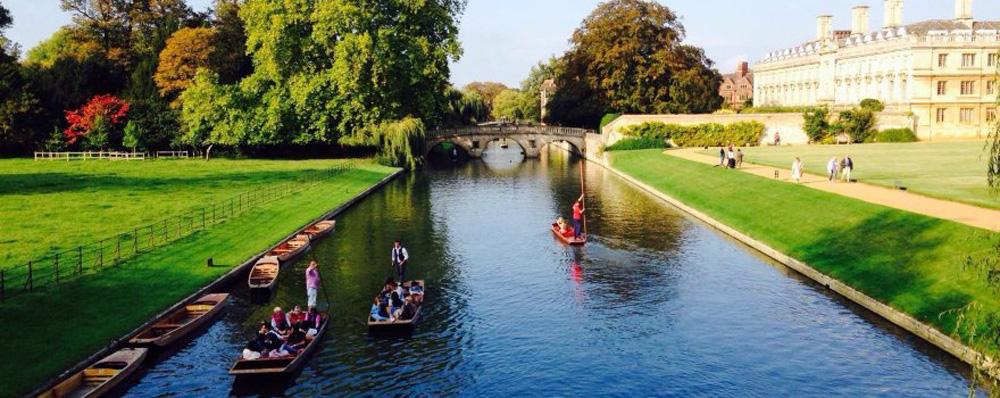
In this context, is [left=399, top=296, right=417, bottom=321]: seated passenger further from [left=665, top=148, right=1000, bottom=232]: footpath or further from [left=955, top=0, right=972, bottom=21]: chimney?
[left=955, top=0, right=972, bottom=21]: chimney

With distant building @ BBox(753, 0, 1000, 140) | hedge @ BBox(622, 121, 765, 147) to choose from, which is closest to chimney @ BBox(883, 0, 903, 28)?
distant building @ BBox(753, 0, 1000, 140)

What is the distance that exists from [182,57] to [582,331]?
79875mm

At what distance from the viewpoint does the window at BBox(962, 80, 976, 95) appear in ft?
297

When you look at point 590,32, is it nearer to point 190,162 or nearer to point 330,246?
point 190,162

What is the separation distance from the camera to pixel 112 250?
32.7 m

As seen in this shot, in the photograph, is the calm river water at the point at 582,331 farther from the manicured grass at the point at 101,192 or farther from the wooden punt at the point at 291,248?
the manicured grass at the point at 101,192

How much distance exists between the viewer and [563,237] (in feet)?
133

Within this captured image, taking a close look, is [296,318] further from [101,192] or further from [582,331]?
[101,192]

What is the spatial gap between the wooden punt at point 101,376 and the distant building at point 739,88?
167m

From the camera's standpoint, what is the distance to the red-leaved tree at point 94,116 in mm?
88062

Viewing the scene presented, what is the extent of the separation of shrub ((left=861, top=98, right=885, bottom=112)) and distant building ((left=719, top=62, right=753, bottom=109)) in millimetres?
83587

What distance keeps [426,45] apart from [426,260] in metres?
47.7

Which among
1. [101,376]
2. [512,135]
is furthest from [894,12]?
[101,376]

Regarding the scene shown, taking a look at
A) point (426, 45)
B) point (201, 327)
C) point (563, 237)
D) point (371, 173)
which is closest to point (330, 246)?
point (563, 237)
